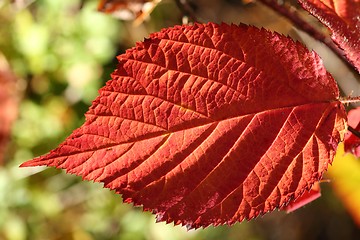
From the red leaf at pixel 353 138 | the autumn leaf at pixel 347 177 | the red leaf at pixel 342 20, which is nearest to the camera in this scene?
the red leaf at pixel 342 20

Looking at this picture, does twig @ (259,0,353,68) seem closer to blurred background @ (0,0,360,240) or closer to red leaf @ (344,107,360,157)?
red leaf @ (344,107,360,157)

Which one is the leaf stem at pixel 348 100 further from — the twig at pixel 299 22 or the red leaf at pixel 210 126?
the twig at pixel 299 22

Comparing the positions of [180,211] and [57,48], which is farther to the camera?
[57,48]

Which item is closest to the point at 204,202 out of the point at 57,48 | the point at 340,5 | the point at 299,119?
the point at 299,119

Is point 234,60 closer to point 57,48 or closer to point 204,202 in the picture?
point 204,202

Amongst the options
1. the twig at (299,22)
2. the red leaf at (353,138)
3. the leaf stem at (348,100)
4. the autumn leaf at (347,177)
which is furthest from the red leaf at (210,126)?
the autumn leaf at (347,177)

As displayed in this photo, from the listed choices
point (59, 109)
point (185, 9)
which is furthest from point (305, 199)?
point (59, 109)

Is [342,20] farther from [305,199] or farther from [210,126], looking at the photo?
[305,199]
